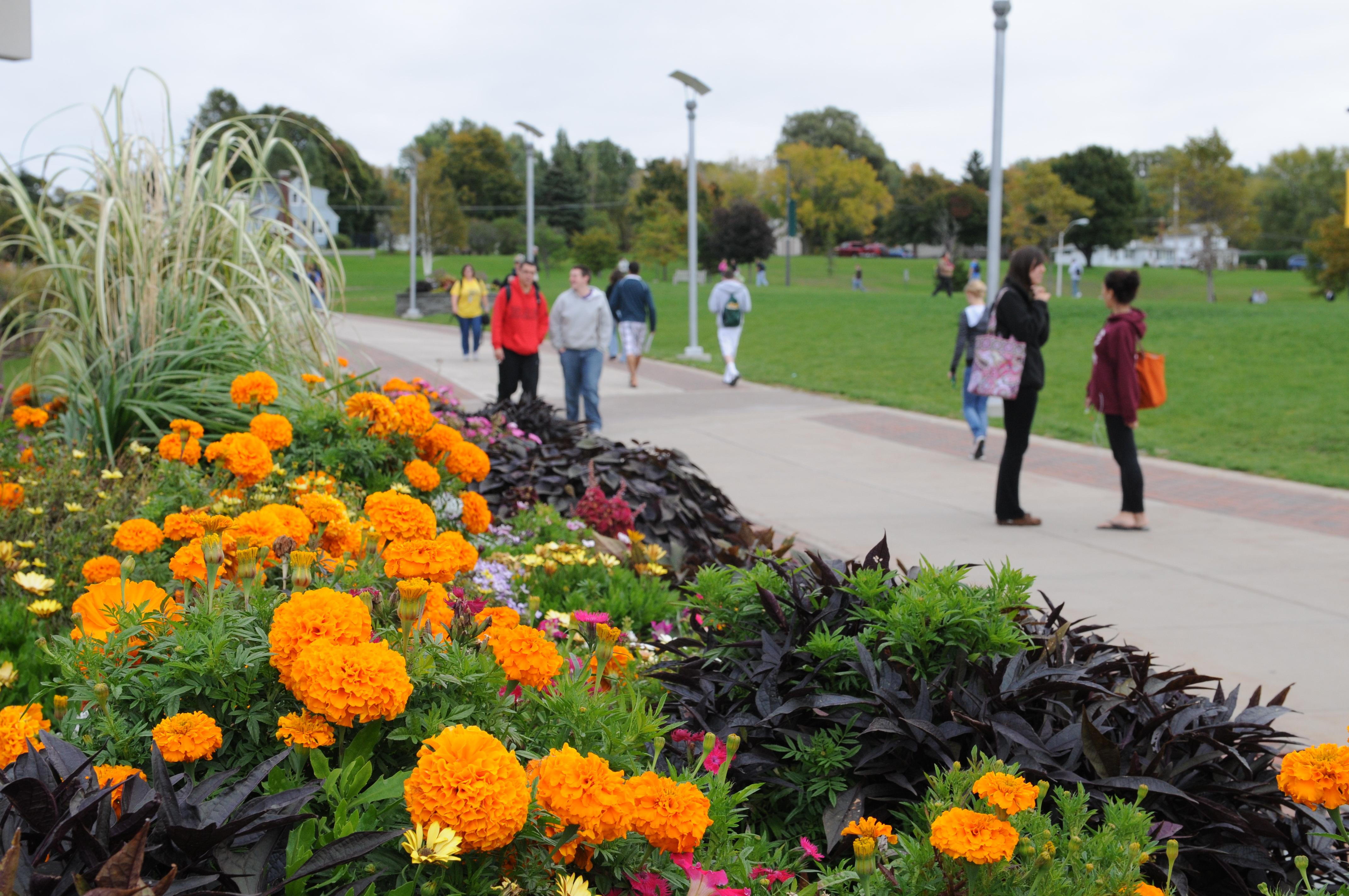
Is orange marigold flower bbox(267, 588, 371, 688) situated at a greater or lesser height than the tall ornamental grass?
lesser

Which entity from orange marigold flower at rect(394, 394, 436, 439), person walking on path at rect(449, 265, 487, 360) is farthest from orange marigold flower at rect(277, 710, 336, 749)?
person walking on path at rect(449, 265, 487, 360)

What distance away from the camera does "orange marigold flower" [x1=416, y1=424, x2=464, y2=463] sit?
4.48 m

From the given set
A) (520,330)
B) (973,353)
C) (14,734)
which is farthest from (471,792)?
(973,353)

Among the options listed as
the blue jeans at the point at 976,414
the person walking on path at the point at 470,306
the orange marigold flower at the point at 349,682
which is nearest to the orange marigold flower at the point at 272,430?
the orange marigold flower at the point at 349,682

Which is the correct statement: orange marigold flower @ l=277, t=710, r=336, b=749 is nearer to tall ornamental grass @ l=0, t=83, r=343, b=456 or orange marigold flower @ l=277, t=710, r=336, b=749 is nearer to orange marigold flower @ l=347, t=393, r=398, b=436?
orange marigold flower @ l=347, t=393, r=398, b=436

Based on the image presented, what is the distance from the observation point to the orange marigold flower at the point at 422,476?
3.95 m

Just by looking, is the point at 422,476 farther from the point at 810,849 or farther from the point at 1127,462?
the point at 1127,462

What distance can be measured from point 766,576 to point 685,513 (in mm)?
2931

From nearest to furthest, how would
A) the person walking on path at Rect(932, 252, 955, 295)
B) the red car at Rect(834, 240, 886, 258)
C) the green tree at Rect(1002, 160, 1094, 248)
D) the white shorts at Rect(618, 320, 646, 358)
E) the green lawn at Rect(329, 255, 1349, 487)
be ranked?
the green lawn at Rect(329, 255, 1349, 487) → the white shorts at Rect(618, 320, 646, 358) → the person walking on path at Rect(932, 252, 955, 295) → the green tree at Rect(1002, 160, 1094, 248) → the red car at Rect(834, 240, 886, 258)

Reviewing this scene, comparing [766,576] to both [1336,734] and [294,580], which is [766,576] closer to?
[294,580]

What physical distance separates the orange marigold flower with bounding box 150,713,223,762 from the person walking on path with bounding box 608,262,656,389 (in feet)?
44.3

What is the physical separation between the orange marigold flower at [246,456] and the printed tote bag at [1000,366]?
5019mm

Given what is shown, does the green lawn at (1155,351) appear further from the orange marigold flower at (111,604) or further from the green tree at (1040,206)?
the green tree at (1040,206)

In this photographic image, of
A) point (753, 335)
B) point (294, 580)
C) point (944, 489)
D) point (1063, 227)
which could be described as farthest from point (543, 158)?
point (294, 580)
